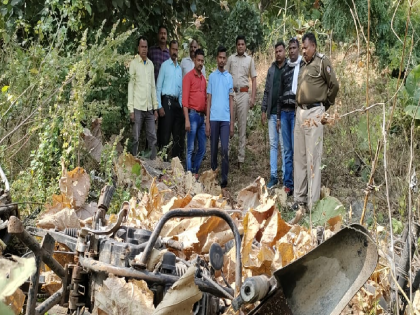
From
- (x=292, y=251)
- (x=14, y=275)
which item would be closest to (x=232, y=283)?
(x=292, y=251)

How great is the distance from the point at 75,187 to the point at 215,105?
4761mm

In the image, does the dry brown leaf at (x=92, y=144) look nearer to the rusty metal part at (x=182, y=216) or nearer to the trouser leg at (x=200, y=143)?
the trouser leg at (x=200, y=143)

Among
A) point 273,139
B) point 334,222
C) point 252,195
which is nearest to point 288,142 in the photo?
point 273,139

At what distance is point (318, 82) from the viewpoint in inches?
282

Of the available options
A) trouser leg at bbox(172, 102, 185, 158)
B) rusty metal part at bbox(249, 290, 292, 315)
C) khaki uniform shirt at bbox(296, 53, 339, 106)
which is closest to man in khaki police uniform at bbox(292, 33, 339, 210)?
khaki uniform shirt at bbox(296, 53, 339, 106)

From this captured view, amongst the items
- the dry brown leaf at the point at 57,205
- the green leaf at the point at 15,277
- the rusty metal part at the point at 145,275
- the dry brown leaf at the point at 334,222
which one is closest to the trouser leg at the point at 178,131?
the dry brown leaf at the point at 57,205

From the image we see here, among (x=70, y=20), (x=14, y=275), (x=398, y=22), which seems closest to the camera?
(x=14, y=275)

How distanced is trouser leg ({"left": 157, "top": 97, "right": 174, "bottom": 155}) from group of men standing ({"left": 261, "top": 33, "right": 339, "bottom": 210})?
1.47 meters

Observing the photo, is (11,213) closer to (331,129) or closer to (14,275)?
(14,275)

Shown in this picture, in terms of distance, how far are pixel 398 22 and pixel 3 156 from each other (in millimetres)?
6525

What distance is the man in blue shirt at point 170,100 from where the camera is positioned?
8.91m

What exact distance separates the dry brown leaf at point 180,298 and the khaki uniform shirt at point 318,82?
565cm

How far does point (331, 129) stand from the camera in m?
9.93

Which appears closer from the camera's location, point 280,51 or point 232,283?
point 232,283
